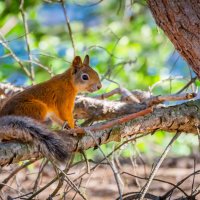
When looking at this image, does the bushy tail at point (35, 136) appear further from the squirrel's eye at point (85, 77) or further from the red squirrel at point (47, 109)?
the squirrel's eye at point (85, 77)

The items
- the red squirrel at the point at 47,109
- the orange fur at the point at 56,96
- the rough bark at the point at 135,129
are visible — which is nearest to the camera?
the rough bark at the point at 135,129

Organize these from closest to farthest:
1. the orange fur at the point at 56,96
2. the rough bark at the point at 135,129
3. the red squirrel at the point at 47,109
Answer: the rough bark at the point at 135,129 → the red squirrel at the point at 47,109 → the orange fur at the point at 56,96

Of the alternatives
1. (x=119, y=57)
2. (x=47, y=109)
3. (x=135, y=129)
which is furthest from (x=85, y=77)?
(x=135, y=129)

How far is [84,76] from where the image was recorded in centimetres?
348

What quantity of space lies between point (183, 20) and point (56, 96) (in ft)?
4.15

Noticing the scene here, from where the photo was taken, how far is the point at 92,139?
2266mm

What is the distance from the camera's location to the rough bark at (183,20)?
2.35m

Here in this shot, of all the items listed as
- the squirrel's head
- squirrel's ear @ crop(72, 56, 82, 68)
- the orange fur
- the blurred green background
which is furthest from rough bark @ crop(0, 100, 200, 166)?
squirrel's ear @ crop(72, 56, 82, 68)

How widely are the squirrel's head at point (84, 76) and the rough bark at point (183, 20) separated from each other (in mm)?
1062

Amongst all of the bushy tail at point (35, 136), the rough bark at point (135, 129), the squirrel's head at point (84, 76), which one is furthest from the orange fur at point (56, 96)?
the rough bark at point (135, 129)

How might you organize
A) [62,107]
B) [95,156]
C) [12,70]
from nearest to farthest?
[62,107]
[12,70]
[95,156]

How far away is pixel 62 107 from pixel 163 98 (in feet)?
3.26

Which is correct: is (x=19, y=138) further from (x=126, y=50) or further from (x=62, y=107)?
(x=126, y=50)

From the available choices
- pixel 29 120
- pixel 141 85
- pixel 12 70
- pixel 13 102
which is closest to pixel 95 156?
pixel 141 85
